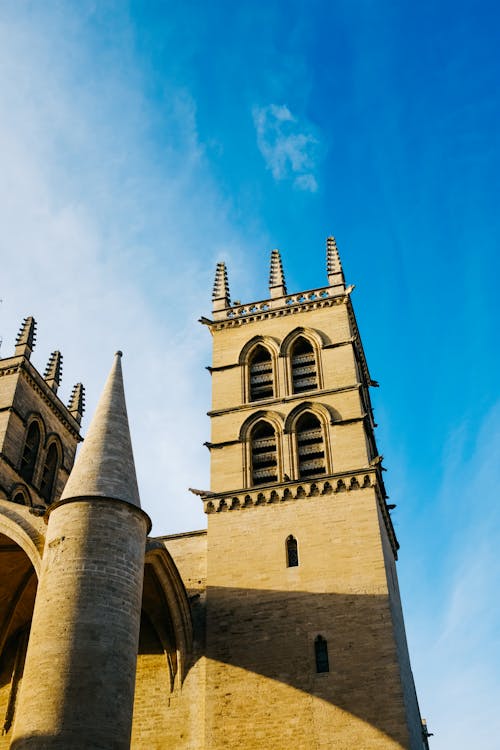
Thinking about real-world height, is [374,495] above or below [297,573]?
above

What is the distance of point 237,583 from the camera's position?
648 inches

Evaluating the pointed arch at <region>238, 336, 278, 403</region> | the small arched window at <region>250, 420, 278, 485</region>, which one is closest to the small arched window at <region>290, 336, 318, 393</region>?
the pointed arch at <region>238, 336, 278, 403</region>

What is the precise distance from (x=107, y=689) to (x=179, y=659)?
4.83m

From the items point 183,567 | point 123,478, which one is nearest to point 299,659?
point 183,567

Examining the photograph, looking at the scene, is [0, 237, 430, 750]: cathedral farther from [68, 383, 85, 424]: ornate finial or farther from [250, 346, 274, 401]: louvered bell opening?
[68, 383, 85, 424]: ornate finial

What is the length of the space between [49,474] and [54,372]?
3.33 m

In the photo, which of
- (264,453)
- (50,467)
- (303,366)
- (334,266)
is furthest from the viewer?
(50,467)

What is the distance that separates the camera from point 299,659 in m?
15.1

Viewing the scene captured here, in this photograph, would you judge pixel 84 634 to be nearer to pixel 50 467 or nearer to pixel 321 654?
pixel 321 654

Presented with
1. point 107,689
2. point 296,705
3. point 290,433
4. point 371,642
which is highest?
point 290,433

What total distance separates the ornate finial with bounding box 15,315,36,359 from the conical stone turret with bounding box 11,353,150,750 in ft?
32.9

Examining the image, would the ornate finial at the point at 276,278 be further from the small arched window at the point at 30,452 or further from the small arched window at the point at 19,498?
the small arched window at the point at 19,498

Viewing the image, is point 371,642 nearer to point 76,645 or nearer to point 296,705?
point 296,705

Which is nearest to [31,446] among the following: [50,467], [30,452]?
[30,452]
